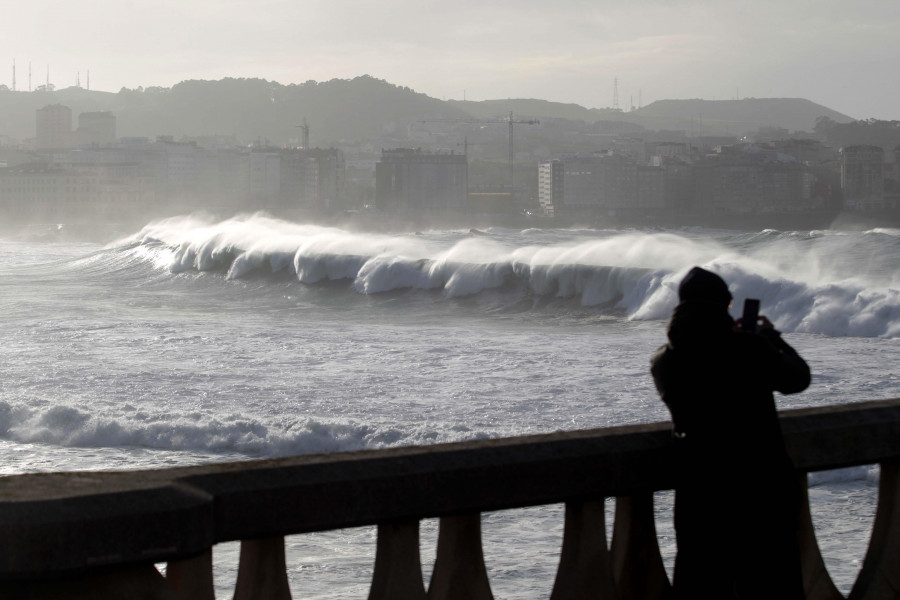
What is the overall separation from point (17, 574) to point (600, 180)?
13532 centimetres

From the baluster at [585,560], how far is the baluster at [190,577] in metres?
0.83

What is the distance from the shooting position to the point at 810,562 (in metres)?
2.86

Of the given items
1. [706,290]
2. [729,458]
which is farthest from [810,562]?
[706,290]

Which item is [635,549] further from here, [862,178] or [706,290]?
[862,178]

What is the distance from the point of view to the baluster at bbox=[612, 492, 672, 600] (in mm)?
2701

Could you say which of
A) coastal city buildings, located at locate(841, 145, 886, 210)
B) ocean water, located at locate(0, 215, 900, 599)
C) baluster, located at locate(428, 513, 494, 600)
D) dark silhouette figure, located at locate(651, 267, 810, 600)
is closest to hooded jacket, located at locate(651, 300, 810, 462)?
dark silhouette figure, located at locate(651, 267, 810, 600)

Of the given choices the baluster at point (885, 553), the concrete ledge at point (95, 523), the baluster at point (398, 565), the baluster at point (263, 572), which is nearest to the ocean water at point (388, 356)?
Result: the baluster at point (885, 553)

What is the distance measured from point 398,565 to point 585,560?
A: 0.47m

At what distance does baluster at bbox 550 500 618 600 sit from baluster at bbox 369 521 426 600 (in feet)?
1.23

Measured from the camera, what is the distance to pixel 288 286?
31.8 metres

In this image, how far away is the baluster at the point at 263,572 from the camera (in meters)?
2.36

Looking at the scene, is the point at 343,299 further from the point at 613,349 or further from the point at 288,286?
the point at 613,349

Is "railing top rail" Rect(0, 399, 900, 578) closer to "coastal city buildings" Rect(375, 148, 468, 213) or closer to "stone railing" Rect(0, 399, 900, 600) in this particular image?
"stone railing" Rect(0, 399, 900, 600)

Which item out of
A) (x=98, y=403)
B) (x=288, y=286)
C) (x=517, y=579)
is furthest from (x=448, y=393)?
(x=288, y=286)
